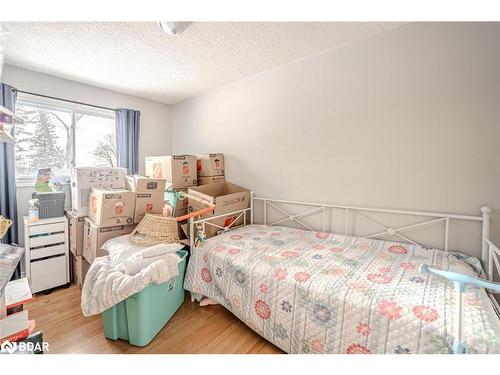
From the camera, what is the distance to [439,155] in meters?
1.60

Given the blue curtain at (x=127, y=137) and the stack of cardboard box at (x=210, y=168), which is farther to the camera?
the blue curtain at (x=127, y=137)

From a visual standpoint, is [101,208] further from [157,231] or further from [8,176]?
[8,176]

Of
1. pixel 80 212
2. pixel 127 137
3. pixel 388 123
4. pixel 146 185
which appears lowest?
pixel 80 212

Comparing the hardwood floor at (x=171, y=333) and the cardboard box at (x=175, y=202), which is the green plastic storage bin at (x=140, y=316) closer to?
the hardwood floor at (x=171, y=333)

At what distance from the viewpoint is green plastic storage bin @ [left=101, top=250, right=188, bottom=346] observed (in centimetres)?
142

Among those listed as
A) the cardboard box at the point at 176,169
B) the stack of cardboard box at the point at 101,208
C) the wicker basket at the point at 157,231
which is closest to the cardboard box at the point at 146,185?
the stack of cardboard box at the point at 101,208

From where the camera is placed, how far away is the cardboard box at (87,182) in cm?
222

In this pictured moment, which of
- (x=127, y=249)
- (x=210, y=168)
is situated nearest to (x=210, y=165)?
(x=210, y=168)

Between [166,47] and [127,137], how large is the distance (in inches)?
62.0

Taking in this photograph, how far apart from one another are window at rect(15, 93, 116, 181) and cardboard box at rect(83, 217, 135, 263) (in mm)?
920

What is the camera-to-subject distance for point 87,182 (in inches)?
88.9

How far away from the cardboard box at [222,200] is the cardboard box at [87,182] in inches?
34.3
